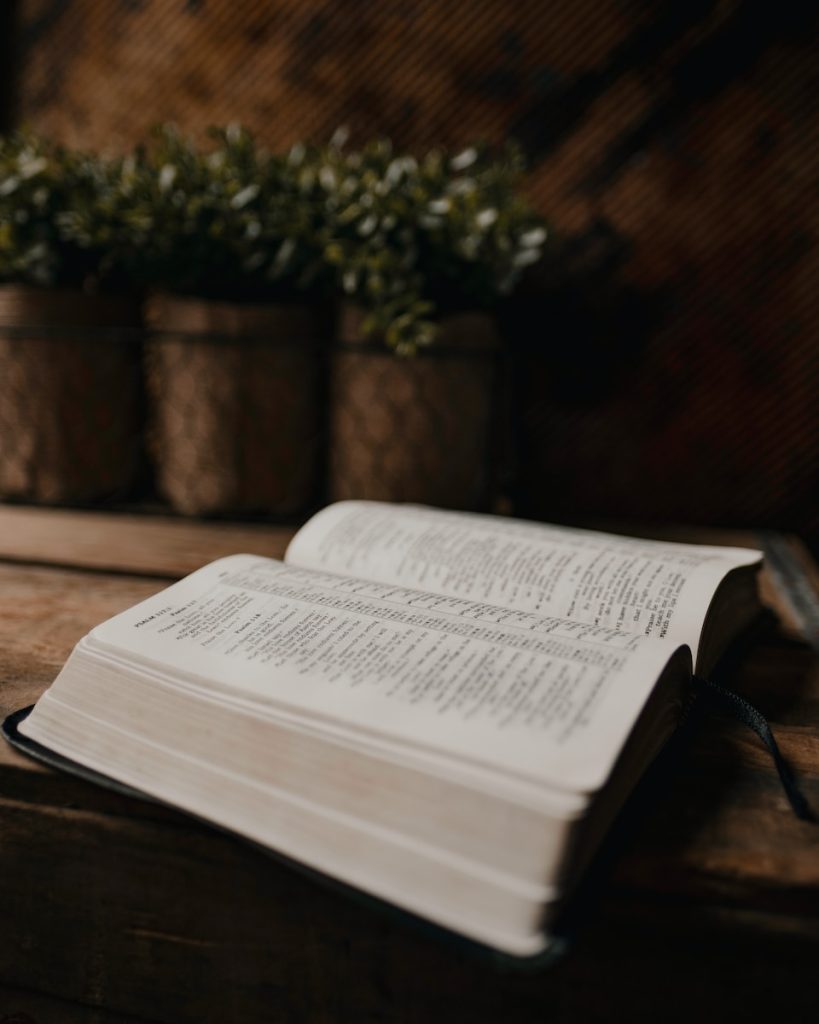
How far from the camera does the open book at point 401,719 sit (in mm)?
311

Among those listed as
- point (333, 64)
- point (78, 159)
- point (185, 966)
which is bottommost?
point (185, 966)

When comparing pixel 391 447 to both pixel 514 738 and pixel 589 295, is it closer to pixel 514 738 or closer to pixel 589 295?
pixel 589 295

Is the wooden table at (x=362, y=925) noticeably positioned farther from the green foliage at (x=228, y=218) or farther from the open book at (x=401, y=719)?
the green foliage at (x=228, y=218)

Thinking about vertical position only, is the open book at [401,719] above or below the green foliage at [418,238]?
below

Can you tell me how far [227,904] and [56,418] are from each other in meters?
0.67

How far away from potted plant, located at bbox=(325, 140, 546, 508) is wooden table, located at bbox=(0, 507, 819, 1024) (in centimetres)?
46

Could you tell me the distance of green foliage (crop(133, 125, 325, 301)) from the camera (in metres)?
0.82

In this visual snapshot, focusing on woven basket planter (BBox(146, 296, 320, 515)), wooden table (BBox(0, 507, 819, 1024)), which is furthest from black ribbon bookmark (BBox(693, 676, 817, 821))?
woven basket planter (BBox(146, 296, 320, 515))

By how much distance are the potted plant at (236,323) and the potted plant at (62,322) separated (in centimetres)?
5

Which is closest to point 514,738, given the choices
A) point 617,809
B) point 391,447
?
point 617,809

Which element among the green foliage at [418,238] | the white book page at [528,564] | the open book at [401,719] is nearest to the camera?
the open book at [401,719]

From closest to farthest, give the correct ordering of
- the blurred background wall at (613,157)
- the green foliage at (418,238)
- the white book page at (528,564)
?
the white book page at (528,564), the green foliage at (418,238), the blurred background wall at (613,157)

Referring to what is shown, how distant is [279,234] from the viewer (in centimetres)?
83

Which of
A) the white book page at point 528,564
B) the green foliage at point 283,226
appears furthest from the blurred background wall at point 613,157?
the white book page at point 528,564
